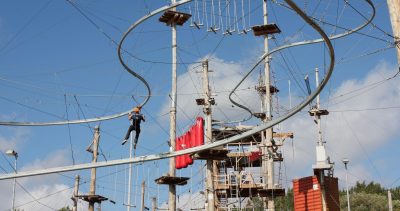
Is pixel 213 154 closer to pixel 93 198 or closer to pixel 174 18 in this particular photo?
pixel 174 18

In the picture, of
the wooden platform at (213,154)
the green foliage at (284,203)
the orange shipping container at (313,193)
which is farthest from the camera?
the green foliage at (284,203)

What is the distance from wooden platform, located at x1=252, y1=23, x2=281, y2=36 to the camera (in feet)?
117

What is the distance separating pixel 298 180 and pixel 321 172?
330 centimetres

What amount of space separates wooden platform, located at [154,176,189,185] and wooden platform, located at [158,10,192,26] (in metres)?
8.21

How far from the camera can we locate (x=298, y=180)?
39.3m

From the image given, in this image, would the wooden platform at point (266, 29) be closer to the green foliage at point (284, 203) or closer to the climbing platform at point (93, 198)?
the climbing platform at point (93, 198)

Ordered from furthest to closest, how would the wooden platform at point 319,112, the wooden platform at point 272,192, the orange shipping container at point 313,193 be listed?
the wooden platform at point 319,112 → the orange shipping container at point 313,193 → the wooden platform at point 272,192

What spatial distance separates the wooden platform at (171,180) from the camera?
2495 centimetres

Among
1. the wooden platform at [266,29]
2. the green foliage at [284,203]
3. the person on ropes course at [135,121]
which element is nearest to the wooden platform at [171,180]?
the person on ropes course at [135,121]

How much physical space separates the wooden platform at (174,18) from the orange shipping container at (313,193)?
1506 centimetres

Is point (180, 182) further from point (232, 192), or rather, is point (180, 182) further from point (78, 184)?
point (78, 184)

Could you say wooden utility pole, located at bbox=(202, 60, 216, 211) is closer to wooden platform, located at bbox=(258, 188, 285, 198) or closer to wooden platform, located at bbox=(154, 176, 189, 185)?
wooden platform, located at bbox=(154, 176, 189, 185)

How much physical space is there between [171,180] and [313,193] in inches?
612

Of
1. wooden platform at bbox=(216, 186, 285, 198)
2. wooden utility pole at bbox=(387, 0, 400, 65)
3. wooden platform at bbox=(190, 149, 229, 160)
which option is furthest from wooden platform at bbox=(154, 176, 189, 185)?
wooden utility pole at bbox=(387, 0, 400, 65)
